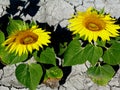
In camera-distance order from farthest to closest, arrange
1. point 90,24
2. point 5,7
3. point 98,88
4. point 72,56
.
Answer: point 5,7, point 98,88, point 72,56, point 90,24

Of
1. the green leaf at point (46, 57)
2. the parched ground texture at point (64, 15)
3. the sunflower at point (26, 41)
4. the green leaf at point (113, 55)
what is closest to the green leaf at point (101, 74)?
the green leaf at point (113, 55)

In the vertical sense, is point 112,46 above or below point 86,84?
above

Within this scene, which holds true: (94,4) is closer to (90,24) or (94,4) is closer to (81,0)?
(81,0)

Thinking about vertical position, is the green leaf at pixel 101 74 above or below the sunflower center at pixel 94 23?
below

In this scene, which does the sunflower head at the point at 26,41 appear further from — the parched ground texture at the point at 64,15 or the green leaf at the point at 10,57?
the parched ground texture at the point at 64,15

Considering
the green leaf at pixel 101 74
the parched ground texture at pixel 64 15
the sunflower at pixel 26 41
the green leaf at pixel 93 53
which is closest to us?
the sunflower at pixel 26 41

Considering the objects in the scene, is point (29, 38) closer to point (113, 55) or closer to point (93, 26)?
point (93, 26)

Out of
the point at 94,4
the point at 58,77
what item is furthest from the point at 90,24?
the point at 94,4
